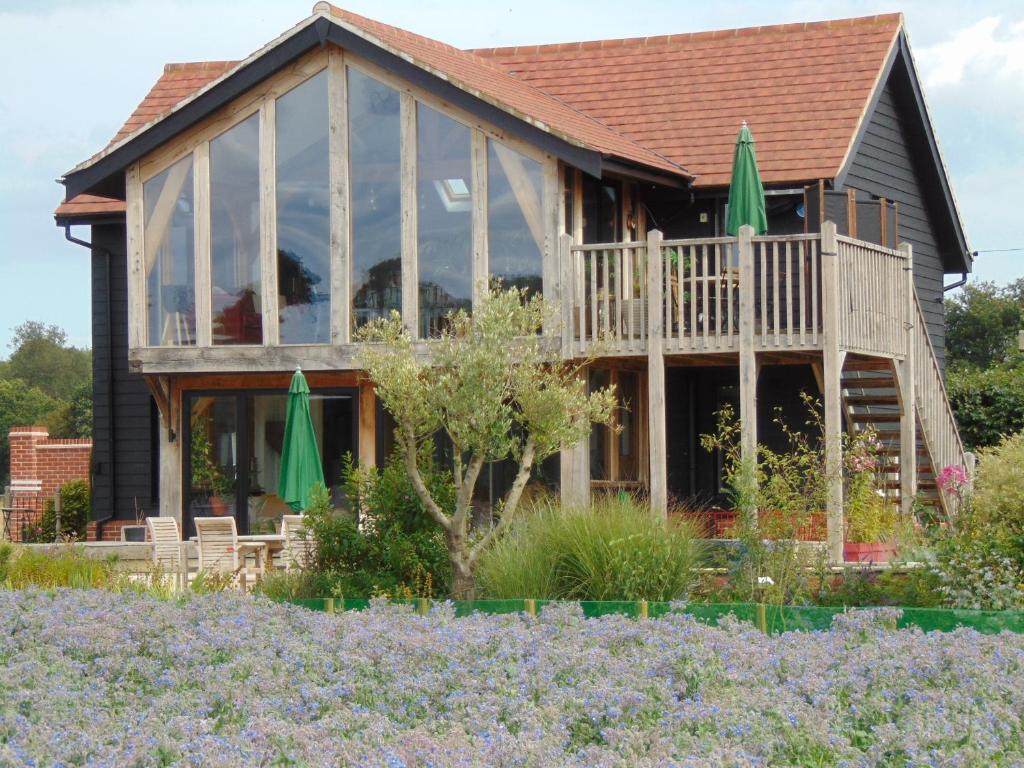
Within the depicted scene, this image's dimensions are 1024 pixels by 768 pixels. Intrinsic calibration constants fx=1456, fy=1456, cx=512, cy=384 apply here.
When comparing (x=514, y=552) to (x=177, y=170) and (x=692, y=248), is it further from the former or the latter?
(x=177, y=170)

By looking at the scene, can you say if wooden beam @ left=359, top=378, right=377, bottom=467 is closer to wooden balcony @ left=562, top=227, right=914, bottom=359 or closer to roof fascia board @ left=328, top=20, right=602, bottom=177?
wooden balcony @ left=562, top=227, right=914, bottom=359

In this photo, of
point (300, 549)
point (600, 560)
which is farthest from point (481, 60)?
point (600, 560)

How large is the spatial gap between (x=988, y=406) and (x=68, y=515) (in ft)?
49.1

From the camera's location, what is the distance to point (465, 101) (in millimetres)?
16141

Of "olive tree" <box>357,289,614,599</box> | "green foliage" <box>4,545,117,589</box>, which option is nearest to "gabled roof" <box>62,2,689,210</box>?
"olive tree" <box>357,289,614,599</box>

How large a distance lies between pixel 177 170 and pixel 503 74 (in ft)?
16.8

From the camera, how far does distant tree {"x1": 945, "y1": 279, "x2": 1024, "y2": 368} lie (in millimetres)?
50750

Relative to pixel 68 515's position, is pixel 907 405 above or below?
above

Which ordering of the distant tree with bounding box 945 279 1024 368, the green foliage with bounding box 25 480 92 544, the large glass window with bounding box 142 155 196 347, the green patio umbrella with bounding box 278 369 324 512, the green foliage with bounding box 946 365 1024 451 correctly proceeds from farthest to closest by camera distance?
1. the distant tree with bounding box 945 279 1024 368
2. the green foliage with bounding box 946 365 1024 451
3. the green foliage with bounding box 25 480 92 544
4. the large glass window with bounding box 142 155 196 347
5. the green patio umbrella with bounding box 278 369 324 512

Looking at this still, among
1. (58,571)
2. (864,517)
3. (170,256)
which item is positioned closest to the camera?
(58,571)

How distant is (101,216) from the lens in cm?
1981

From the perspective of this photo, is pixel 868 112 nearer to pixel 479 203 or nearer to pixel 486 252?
pixel 479 203

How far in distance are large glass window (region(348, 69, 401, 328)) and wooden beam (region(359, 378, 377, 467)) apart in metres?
1.01

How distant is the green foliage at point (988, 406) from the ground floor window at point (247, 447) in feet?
38.5
